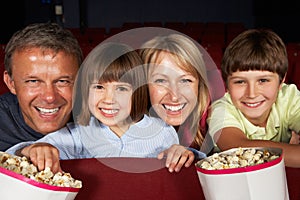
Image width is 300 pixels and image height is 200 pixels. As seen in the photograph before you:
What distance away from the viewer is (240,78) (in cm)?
102

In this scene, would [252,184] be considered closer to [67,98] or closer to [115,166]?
[115,166]

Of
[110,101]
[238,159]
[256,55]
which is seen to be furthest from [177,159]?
[256,55]

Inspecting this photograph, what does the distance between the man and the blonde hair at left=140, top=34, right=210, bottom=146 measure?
150 mm

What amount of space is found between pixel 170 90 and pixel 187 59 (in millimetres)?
72

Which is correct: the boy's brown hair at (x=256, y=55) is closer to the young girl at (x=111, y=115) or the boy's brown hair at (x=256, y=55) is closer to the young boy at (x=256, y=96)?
the young boy at (x=256, y=96)

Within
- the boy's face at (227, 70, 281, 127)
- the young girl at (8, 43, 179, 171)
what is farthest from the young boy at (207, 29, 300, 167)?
the young girl at (8, 43, 179, 171)

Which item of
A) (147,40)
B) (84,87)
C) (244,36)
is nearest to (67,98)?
(84,87)

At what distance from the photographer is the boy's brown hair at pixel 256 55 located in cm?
100

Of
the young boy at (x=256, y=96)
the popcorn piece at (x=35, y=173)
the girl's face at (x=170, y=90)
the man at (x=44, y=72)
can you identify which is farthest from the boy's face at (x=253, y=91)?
the popcorn piece at (x=35, y=173)

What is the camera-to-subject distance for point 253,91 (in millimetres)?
974

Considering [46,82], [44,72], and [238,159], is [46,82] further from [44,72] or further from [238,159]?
[238,159]

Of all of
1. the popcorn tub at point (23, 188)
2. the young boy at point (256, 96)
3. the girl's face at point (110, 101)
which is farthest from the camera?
the young boy at point (256, 96)

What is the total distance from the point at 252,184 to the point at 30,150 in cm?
27

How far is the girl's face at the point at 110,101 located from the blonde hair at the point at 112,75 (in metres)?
0.01
